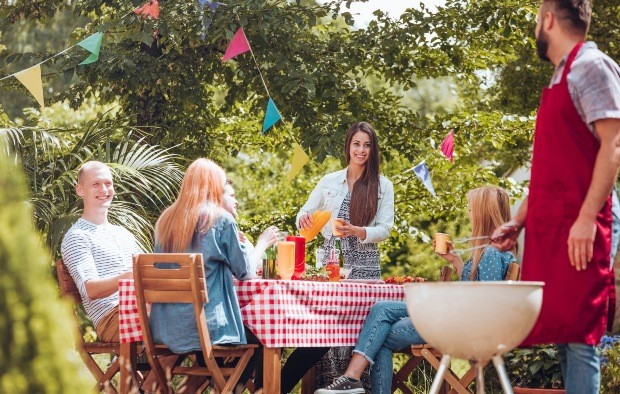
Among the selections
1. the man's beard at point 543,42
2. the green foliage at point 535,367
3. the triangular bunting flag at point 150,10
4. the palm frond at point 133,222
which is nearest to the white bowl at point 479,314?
the man's beard at point 543,42

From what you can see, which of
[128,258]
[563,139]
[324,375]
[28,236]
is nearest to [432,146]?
[324,375]

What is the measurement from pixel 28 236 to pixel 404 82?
7.41 meters

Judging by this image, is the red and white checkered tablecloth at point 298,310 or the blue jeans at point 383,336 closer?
the red and white checkered tablecloth at point 298,310

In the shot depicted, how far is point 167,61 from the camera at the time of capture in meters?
8.16

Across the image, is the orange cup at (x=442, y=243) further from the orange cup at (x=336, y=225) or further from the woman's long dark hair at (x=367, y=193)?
the woman's long dark hair at (x=367, y=193)

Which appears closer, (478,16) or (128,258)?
(128,258)

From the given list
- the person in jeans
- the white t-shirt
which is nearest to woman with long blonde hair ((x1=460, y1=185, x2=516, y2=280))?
the person in jeans

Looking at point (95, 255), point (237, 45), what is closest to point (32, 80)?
point (237, 45)

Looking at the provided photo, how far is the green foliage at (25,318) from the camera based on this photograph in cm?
172

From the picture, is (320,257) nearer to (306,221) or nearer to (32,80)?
(306,221)

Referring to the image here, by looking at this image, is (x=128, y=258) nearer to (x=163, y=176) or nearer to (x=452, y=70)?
(x=163, y=176)

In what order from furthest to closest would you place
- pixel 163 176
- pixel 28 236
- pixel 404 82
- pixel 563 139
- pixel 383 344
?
1. pixel 404 82
2. pixel 163 176
3. pixel 383 344
4. pixel 563 139
5. pixel 28 236

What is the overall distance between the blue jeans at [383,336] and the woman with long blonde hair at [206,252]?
0.65 metres

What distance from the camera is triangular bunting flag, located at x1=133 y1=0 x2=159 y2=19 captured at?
7438mm
